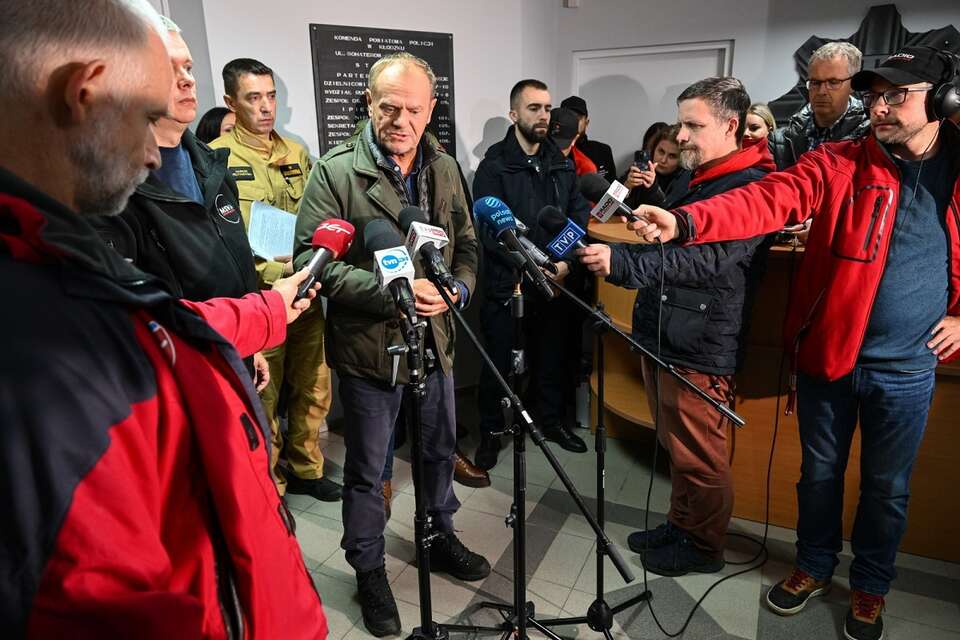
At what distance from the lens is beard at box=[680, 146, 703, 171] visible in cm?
203

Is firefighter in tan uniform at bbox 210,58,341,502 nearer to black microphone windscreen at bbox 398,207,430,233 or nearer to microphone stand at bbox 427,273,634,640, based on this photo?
black microphone windscreen at bbox 398,207,430,233

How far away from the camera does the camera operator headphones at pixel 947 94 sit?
161 centimetres

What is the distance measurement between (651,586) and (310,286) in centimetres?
173

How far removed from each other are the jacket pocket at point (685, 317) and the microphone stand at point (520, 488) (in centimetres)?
68

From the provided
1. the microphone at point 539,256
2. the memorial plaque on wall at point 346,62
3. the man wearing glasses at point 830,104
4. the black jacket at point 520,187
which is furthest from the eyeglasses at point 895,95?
the memorial plaque on wall at point 346,62

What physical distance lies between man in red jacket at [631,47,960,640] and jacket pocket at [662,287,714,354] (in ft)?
0.91

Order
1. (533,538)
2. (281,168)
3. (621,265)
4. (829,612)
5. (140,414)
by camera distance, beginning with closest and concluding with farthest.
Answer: (140,414), (621,265), (829,612), (533,538), (281,168)

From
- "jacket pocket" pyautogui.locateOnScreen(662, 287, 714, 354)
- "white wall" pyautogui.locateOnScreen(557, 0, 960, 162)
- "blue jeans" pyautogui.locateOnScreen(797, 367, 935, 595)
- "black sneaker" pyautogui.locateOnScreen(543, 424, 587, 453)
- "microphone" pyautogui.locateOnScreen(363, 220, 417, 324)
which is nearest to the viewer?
"microphone" pyautogui.locateOnScreen(363, 220, 417, 324)

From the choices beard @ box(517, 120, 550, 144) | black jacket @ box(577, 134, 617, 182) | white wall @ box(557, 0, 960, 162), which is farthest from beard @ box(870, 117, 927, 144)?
white wall @ box(557, 0, 960, 162)

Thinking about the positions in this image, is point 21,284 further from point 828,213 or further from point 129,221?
point 828,213

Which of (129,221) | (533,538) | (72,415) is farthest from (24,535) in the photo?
(533,538)

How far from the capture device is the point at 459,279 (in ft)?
7.10

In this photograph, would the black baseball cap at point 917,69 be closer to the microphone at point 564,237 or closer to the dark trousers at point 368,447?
the microphone at point 564,237

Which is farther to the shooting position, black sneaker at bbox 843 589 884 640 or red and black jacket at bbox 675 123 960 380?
black sneaker at bbox 843 589 884 640
